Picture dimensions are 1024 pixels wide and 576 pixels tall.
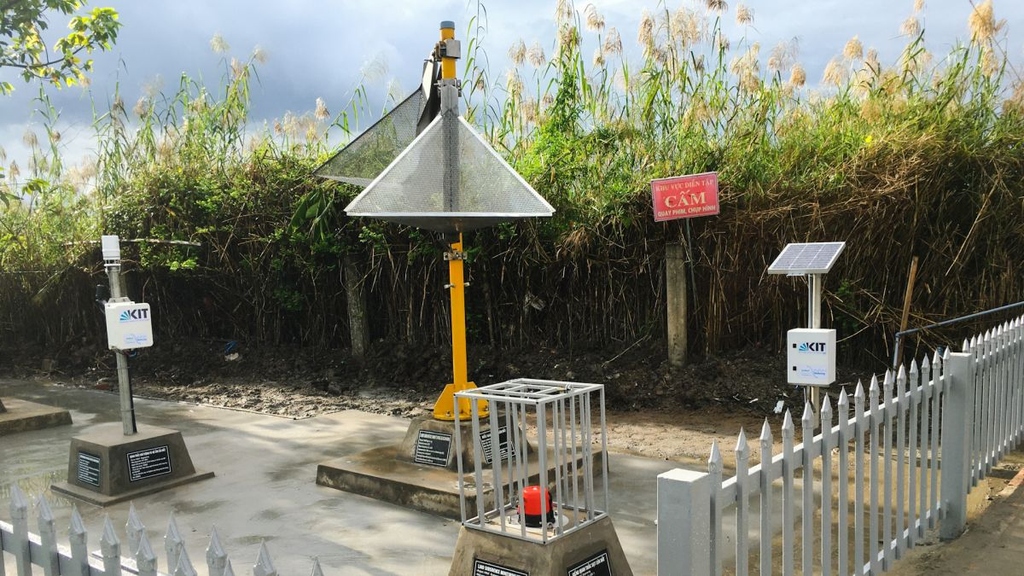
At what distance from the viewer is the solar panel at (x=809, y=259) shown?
4.34 metres

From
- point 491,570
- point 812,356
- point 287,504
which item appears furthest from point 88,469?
point 812,356

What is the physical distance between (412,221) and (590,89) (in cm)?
484

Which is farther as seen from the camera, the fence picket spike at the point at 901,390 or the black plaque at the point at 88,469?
the black plaque at the point at 88,469

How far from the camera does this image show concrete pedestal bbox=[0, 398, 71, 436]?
7166 mm

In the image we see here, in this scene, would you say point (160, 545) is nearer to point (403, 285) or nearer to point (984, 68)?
point (403, 285)

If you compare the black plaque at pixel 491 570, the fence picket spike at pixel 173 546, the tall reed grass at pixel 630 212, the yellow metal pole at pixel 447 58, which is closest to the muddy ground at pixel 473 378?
the tall reed grass at pixel 630 212

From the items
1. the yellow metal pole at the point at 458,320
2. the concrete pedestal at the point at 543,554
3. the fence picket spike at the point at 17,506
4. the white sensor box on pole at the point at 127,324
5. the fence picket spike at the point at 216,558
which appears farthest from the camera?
the white sensor box on pole at the point at 127,324

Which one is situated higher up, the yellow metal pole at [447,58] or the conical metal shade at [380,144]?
the yellow metal pole at [447,58]

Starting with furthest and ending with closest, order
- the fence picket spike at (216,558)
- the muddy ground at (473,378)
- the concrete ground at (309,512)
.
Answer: the muddy ground at (473,378) < the concrete ground at (309,512) < the fence picket spike at (216,558)

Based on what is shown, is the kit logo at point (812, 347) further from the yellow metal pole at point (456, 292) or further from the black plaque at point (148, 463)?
the black plaque at point (148, 463)

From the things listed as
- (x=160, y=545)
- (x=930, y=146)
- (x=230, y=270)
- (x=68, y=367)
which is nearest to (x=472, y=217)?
(x=160, y=545)

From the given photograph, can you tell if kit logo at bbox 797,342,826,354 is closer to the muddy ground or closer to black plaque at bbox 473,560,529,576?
the muddy ground

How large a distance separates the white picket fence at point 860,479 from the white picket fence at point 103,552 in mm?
1091

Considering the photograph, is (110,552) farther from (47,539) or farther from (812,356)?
(812,356)
